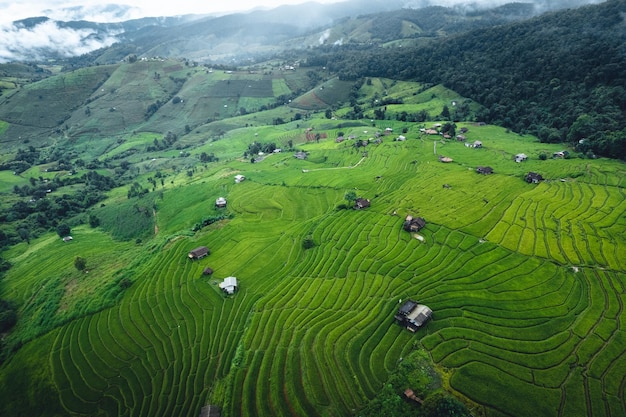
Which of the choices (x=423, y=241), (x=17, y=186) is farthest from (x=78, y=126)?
(x=423, y=241)

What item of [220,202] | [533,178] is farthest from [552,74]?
[220,202]

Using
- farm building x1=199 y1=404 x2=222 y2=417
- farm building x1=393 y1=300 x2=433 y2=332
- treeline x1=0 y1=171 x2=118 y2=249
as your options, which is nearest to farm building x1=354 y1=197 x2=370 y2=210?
farm building x1=393 y1=300 x2=433 y2=332

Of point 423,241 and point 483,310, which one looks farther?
point 423,241

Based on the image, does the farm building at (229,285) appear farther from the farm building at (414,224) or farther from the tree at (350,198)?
the farm building at (414,224)

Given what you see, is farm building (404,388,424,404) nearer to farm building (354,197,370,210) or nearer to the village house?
farm building (354,197,370,210)

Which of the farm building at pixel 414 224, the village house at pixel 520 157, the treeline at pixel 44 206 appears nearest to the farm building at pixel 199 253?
the farm building at pixel 414 224

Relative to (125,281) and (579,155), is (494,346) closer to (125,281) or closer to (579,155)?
(125,281)
